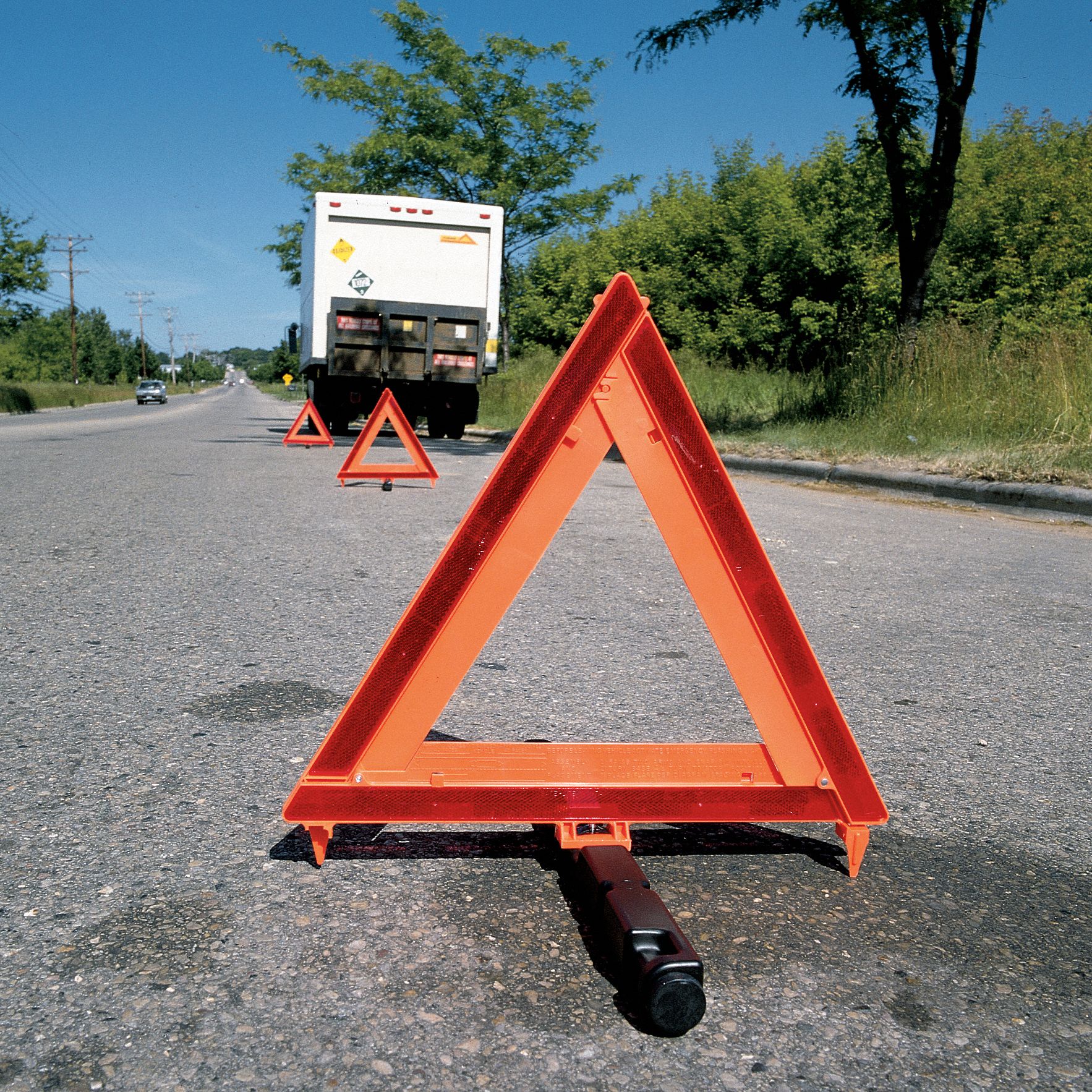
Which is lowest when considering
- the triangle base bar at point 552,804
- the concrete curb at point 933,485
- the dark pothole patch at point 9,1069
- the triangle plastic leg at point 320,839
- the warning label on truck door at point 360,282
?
the dark pothole patch at point 9,1069

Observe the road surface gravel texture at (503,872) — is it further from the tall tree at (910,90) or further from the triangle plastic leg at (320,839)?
the tall tree at (910,90)

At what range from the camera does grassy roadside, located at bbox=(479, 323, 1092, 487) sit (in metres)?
9.75

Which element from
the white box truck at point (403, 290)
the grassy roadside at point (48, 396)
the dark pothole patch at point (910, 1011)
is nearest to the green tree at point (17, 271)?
the grassy roadside at point (48, 396)

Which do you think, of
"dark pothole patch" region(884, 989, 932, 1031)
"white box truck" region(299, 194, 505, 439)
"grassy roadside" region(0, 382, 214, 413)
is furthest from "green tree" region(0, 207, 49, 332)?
"dark pothole patch" region(884, 989, 932, 1031)

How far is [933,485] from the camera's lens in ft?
31.7

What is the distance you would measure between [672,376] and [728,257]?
90.3ft

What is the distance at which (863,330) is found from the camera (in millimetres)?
16281

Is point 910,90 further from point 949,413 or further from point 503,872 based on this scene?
point 503,872

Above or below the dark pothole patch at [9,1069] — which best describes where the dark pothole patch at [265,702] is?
above

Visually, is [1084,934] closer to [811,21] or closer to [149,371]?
[811,21]

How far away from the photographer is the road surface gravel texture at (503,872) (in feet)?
5.65

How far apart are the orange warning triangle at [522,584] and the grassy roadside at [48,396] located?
132 ft

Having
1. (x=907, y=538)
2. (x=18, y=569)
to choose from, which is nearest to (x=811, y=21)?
(x=907, y=538)

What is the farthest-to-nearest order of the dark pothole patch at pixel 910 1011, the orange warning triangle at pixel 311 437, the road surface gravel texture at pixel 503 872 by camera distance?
the orange warning triangle at pixel 311 437 → the dark pothole patch at pixel 910 1011 → the road surface gravel texture at pixel 503 872
